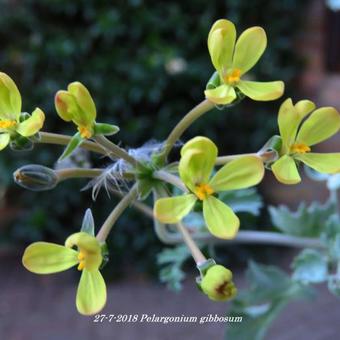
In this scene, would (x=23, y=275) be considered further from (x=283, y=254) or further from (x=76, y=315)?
(x=283, y=254)

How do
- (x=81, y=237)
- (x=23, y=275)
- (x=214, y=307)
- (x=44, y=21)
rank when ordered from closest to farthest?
(x=81, y=237)
(x=214, y=307)
(x=44, y=21)
(x=23, y=275)

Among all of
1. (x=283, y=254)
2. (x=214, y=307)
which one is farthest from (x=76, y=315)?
(x=283, y=254)

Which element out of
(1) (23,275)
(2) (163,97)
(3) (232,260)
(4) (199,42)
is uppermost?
(4) (199,42)

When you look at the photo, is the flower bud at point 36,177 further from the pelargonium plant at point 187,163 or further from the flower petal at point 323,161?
the flower petal at point 323,161

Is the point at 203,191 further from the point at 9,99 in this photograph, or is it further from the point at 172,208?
the point at 9,99

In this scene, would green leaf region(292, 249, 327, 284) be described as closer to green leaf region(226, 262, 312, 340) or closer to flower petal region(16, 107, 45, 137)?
green leaf region(226, 262, 312, 340)

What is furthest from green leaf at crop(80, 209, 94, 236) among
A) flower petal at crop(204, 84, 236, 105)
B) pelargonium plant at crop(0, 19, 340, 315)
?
flower petal at crop(204, 84, 236, 105)

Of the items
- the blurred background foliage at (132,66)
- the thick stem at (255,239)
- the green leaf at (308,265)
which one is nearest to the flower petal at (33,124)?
the thick stem at (255,239)
